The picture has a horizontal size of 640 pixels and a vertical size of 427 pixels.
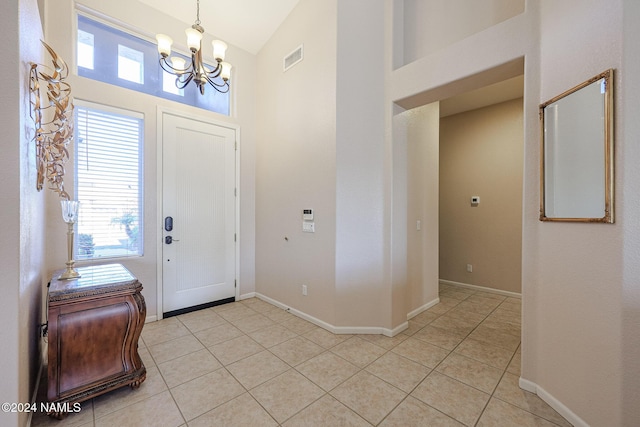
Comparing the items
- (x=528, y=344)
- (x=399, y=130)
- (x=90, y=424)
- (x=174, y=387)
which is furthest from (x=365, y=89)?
(x=90, y=424)

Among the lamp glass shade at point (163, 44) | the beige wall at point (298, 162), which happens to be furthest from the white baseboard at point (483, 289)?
the lamp glass shade at point (163, 44)

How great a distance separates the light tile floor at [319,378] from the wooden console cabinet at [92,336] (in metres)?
0.16

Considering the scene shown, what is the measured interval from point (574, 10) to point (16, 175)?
3.32m

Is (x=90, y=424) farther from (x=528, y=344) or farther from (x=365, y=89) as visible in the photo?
(x=365, y=89)

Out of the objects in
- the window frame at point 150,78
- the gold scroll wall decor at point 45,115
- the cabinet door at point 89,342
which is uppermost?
the window frame at point 150,78

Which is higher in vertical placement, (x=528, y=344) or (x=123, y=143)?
(x=123, y=143)

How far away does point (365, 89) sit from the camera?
9.19 ft

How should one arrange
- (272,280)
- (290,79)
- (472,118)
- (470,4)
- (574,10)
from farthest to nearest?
1. (472,118)
2. (272,280)
3. (290,79)
4. (470,4)
5. (574,10)

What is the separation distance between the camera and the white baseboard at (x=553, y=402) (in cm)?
159

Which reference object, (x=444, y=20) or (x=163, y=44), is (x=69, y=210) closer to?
(x=163, y=44)

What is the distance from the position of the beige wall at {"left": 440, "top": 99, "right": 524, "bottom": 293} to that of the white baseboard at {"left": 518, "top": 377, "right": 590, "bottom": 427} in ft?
8.49

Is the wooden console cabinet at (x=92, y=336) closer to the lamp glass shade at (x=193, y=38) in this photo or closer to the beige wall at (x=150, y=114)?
the beige wall at (x=150, y=114)

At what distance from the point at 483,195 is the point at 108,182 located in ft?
17.6

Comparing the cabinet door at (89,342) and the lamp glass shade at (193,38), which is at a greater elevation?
the lamp glass shade at (193,38)
